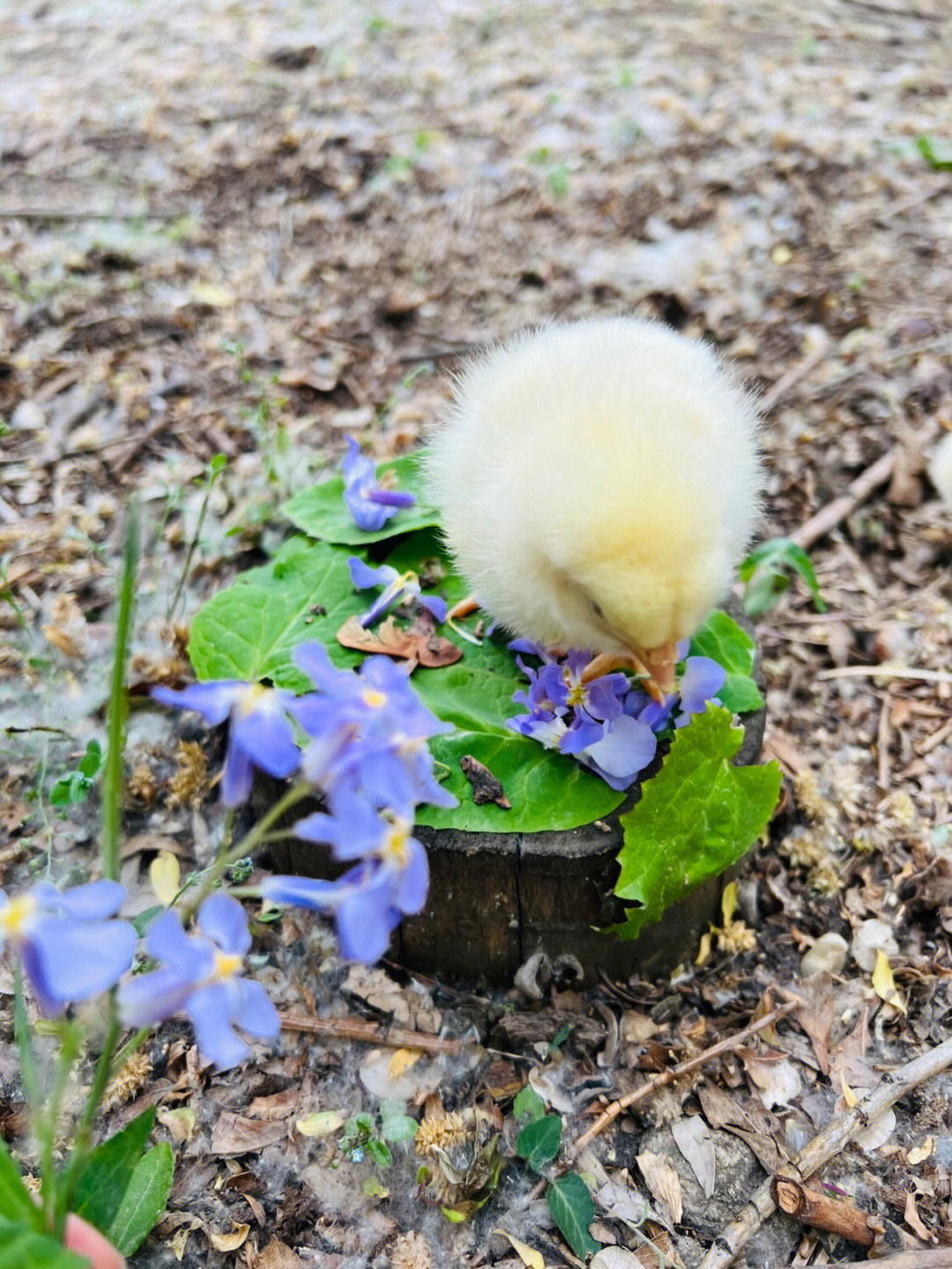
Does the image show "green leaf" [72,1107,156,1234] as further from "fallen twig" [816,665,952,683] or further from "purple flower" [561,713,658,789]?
"fallen twig" [816,665,952,683]

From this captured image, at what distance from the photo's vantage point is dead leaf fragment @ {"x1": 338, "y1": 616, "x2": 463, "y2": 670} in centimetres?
252

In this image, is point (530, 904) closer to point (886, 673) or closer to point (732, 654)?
point (732, 654)

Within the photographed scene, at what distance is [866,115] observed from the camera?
636 cm

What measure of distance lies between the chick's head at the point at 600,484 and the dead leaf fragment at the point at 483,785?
0.34m

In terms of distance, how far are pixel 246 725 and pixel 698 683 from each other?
1.31 meters

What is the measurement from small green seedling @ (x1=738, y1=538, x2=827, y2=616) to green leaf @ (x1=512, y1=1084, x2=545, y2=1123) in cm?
171

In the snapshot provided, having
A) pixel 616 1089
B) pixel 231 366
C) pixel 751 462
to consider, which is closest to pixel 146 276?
pixel 231 366

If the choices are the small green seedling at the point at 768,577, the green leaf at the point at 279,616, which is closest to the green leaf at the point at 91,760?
the green leaf at the point at 279,616

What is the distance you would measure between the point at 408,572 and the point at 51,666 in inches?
49.7

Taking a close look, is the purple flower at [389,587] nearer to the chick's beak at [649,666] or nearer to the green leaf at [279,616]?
the green leaf at [279,616]

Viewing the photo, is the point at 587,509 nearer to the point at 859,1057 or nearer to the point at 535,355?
the point at 535,355

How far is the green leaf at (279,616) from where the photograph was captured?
2.50m

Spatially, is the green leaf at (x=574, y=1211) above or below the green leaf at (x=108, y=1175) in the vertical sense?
below

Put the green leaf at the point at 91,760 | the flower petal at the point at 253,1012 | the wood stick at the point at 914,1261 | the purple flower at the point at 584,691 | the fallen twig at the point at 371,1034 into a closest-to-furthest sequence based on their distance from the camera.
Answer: the flower petal at the point at 253,1012 < the wood stick at the point at 914,1261 < the purple flower at the point at 584,691 < the fallen twig at the point at 371,1034 < the green leaf at the point at 91,760
